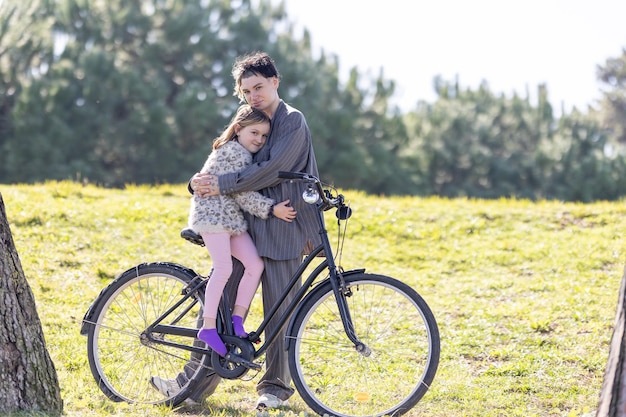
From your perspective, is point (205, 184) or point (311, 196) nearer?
point (311, 196)

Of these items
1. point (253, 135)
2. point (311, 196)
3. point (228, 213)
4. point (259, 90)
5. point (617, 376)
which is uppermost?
point (259, 90)

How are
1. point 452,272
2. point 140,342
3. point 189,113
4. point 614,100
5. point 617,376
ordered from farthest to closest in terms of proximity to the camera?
point 614,100
point 189,113
point 452,272
point 140,342
point 617,376

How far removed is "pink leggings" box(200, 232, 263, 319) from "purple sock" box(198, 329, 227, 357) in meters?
0.08

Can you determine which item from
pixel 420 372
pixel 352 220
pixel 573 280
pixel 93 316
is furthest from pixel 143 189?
pixel 420 372

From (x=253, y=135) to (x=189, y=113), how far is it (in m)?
23.4

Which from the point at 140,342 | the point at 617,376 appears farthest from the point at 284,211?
the point at 617,376

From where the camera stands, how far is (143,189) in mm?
11945

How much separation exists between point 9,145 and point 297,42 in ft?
40.2

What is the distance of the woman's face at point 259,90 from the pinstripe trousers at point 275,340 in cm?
83

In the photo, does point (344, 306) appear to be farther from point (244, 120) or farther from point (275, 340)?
point (244, 120)

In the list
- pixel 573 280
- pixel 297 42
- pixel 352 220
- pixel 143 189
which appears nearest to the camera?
pixel 573 280

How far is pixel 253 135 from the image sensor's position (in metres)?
4.58

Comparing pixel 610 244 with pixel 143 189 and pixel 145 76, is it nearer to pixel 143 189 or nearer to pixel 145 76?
pixel 143 189

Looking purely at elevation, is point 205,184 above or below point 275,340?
above
